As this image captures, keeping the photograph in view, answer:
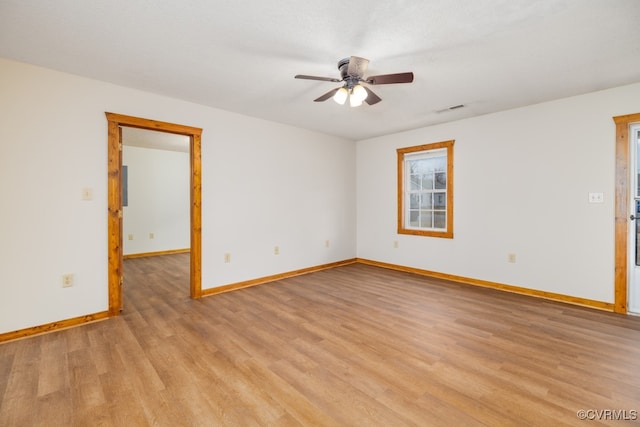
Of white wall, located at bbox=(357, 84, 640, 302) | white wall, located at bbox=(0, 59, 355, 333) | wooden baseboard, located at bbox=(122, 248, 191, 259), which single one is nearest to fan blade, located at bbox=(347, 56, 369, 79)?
white wall, located at bbox=(0, 59, 355, 333)

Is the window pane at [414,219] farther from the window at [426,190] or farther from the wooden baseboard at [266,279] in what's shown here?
the wooden baseboard at [266,279]

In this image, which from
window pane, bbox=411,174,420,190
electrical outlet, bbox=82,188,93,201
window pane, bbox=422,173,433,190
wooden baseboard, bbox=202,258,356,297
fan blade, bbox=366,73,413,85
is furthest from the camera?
window pane, bbox=411,174,420,190

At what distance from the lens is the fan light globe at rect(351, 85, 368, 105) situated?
8.18 feet

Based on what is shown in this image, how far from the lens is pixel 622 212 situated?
3.19 m

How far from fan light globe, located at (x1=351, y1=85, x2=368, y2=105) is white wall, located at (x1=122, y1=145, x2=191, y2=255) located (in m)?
5.98

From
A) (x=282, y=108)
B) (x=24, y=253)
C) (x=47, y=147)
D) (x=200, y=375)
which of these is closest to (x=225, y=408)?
(x=200, y=375)

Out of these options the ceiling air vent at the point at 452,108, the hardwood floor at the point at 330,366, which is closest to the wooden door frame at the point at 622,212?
the hardwood floor at the point at 330,366

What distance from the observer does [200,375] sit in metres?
2.04

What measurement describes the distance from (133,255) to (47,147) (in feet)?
14.1

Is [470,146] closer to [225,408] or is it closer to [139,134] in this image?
[225,408]

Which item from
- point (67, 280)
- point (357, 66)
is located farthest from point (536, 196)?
point (67, 280)

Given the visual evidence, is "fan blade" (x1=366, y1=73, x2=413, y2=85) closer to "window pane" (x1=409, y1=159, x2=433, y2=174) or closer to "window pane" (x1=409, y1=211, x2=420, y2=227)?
"window pane" (x1=409, y1=159, x2=433, y2=174)

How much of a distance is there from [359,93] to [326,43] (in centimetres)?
48

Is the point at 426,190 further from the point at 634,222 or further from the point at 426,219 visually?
the point at 634,222
